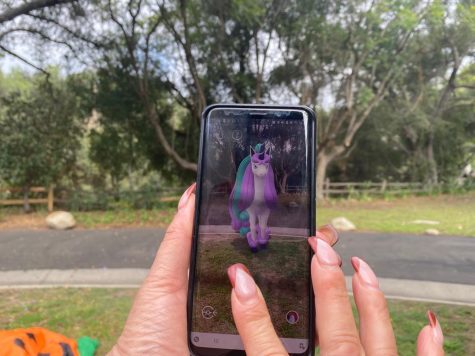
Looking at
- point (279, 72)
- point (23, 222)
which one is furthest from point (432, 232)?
point (23, 222)

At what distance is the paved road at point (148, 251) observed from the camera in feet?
5.19

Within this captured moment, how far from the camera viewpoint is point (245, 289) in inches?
20.2

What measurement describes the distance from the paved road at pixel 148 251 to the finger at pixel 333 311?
1175 millimetres

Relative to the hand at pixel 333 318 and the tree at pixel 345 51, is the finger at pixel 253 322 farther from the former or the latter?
the tree at pixel 345 51

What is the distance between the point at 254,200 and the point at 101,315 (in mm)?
1526

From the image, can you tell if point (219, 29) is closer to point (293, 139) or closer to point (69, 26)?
point (69, 26)

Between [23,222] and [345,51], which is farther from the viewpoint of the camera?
[345,51]

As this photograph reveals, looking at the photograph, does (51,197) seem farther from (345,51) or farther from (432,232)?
(432,232)

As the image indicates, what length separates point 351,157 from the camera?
8.04 m

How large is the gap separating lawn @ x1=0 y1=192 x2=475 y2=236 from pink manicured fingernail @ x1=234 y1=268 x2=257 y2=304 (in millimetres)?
1476

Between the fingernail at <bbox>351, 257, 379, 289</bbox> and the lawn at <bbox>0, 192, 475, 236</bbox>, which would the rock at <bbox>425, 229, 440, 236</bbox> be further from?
the fingernail at <bbox>351, 257, 379, 289</bbox>

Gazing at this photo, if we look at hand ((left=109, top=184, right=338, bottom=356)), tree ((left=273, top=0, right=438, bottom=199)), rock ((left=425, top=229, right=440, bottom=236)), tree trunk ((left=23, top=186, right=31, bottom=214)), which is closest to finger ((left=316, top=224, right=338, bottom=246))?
hand ((left=109, top=184, right=338, bottom=356))

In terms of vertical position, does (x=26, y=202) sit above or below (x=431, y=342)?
below

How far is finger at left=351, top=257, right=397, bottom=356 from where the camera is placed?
520mm
